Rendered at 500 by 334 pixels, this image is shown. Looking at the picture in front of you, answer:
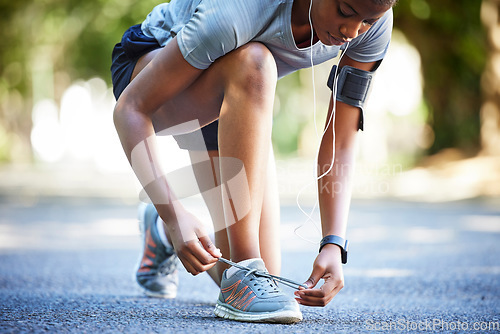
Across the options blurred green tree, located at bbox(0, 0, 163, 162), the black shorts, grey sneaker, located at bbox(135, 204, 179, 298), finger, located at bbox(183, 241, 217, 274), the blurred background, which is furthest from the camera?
blurred green tree, located at bbox(0, 0, 163, 162)

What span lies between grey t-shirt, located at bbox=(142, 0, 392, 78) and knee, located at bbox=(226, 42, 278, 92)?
0.03 meters

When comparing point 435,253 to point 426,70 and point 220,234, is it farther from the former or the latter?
point 426,70

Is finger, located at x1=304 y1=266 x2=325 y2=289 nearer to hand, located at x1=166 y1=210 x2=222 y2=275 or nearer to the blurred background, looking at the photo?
hand, located at x1=166 y1=210 x2=222 y2=275

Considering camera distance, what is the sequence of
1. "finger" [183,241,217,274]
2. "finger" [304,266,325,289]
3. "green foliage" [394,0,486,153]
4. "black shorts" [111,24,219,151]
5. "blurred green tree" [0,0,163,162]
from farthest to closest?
"blurred green tree" [0,0,163,162]
"green foliage" [394,0,486,153]
"black shorts" [111,24,219,151]
"finger" [304,266,325,289]
"finger" [183,241,217,274]

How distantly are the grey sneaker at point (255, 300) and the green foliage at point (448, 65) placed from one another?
12796mm

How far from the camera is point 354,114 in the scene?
2420 mm

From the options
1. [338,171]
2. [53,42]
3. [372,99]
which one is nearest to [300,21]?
[338,171]

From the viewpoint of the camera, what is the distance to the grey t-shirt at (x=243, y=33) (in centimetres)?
198

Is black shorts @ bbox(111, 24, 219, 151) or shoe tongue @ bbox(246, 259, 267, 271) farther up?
black shorts @ bbox(111, 24, 219, 151)

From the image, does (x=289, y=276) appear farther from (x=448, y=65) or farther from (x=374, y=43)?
(x=448, y=65)

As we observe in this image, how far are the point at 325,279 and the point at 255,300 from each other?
0.25 m

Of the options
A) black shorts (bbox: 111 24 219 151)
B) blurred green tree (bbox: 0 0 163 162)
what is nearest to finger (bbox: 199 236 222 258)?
black shorts (bbox: 111 24 219 151)

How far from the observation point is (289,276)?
3.49 metres

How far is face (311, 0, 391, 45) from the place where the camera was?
76.4 inches
